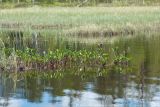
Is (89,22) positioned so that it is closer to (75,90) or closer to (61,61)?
(61,61)

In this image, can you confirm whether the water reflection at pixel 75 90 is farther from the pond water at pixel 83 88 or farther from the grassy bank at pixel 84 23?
the grassy bank at pixel 84 23

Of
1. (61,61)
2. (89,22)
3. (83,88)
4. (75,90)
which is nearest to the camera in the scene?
(75,90)

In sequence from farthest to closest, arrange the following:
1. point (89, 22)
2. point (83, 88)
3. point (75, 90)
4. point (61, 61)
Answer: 1. point (89, 22)
2. point (61, 61)
3. point (83, 88)
4. point (75, 90)

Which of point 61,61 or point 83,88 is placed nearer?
point 83,88

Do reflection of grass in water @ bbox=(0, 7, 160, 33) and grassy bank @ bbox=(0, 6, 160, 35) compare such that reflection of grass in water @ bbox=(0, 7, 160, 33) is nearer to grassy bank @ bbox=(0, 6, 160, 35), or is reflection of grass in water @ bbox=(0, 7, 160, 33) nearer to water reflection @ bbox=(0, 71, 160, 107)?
grassy bank @ bbox=(0, 6, 160, 35)

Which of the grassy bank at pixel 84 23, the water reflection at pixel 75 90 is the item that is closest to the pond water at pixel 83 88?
the water reflection at pixel 75 90

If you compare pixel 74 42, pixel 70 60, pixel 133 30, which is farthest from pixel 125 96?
pixel 133 30

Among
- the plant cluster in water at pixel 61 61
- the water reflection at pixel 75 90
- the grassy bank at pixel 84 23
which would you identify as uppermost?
the grassy bank at pixel 84 23

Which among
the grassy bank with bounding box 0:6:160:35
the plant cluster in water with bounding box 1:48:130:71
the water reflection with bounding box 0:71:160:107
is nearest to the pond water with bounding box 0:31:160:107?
the water reflection with bounding box 0:71:160:107

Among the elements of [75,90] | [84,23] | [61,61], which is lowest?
[75,90]

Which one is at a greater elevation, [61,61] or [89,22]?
[89,22]

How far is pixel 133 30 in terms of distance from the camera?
35812mm

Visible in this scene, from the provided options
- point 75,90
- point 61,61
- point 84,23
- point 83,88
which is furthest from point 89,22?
point 75,90

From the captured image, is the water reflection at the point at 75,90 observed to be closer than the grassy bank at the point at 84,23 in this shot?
Yes
